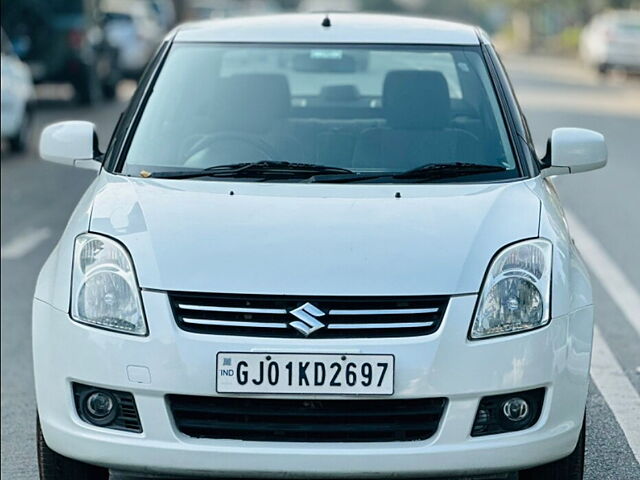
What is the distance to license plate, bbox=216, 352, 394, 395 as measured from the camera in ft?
13.5

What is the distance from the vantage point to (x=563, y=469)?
4434 mm

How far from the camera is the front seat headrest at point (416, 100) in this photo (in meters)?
5.62

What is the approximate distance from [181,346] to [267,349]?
0.80 ft

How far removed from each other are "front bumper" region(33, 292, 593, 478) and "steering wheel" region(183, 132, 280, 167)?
1195 mm

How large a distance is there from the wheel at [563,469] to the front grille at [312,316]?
24.2 inches

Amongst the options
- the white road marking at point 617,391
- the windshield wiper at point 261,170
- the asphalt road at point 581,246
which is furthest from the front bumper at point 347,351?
the white road marking at point 617,391

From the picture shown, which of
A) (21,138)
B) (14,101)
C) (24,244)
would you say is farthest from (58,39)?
(24,244)

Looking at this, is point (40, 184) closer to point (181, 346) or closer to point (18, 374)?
point (18, 374)

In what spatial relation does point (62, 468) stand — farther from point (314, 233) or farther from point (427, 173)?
point (427, 173)

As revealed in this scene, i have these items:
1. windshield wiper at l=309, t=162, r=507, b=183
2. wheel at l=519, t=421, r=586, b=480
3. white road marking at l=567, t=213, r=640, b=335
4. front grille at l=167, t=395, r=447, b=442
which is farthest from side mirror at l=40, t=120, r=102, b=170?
white road marking at l=567, t=213, r=640, b=335

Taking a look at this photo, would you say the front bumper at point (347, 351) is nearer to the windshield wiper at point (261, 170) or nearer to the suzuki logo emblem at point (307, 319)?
the suzuki logo emblem at point (307, 319)

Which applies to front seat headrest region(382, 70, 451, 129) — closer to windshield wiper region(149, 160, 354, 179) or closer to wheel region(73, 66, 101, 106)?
windshield wiper region(149, 160, 354, 179)

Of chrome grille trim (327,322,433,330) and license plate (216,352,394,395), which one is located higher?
chrome grille trim (327,322,433,330)

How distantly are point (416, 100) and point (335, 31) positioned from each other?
0.49m
